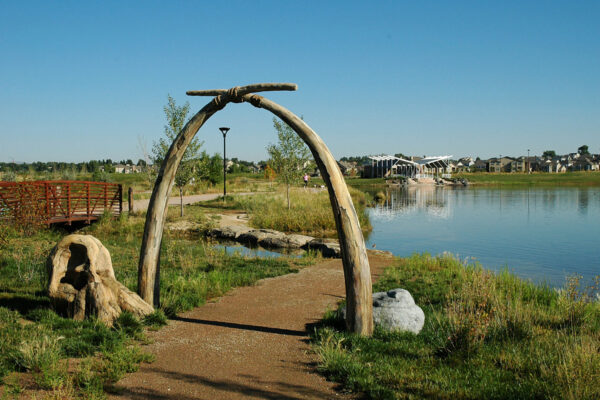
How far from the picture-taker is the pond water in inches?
579

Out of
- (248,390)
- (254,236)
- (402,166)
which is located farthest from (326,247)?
(402,166)

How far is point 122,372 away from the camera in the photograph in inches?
188

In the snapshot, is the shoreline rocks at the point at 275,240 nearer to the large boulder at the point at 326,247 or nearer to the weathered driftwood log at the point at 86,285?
the large boulder at the point at 326,247

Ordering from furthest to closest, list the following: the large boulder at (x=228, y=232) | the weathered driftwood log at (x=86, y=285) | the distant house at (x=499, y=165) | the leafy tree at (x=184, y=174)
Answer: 1. the distant house at (x=499, y=165)
2. the leafy tree at (x=184, y=174)
3. the large boulder at (x=228, y=232)
4. the weathered driftwood log at (x=86, y=285)

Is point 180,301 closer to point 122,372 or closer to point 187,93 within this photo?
point 122,372

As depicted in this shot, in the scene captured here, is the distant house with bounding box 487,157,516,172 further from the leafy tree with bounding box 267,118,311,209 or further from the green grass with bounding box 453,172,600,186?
the leafy tree with bounding box 267,118,311,209

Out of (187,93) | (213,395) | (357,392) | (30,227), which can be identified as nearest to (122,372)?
(213,395)

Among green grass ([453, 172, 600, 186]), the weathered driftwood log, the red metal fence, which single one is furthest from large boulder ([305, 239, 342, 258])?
green grass ([453, 172, 600, 186])

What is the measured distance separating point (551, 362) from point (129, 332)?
522cm

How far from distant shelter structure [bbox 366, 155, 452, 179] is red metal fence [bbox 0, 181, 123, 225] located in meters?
63.0

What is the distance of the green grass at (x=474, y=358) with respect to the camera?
4.30 meters

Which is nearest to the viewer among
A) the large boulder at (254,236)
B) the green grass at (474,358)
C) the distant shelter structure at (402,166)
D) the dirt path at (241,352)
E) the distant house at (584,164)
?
the green grass at (474,358)

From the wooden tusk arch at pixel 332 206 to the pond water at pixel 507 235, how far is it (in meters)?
7.06

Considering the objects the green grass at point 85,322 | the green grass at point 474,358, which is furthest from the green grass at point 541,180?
the green grass at point 474,358
